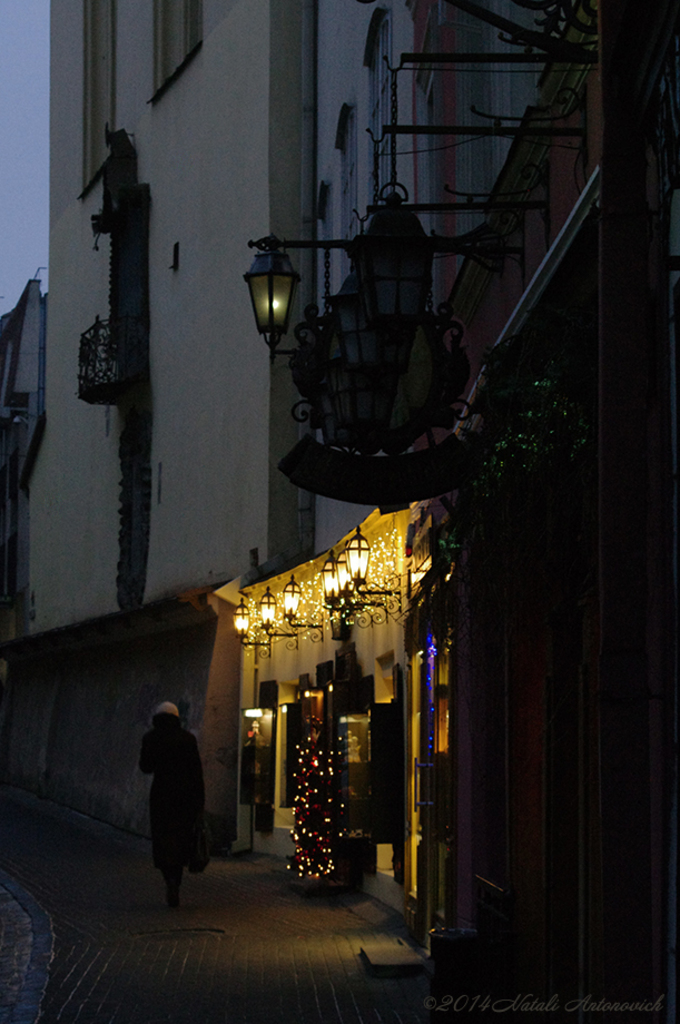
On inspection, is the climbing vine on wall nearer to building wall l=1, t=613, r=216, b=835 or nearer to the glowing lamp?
the glowing lamp

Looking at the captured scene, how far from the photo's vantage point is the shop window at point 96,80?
107 feet

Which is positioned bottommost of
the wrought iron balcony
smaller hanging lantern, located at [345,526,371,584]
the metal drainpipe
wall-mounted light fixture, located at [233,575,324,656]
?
wall-mounted light fixture, located at [233,575,324,656]

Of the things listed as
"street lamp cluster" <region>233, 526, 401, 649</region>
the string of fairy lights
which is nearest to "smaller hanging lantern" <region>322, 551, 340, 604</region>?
"street lamp cluster" <region>233, 526, 401, 649</region>

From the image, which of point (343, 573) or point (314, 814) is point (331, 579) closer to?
point (343, 573)

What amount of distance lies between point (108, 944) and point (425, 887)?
2.31m

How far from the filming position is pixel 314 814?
15328 mm

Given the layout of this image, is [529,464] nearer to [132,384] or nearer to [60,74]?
[132,384]

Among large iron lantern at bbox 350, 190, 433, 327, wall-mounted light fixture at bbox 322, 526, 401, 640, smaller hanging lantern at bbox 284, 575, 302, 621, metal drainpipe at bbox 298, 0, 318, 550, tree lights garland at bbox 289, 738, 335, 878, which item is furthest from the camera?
metal drainpipe at bbox 298, 0, 318, 550

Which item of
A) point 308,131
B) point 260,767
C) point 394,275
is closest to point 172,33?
point 308,131

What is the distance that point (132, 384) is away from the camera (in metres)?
28.3

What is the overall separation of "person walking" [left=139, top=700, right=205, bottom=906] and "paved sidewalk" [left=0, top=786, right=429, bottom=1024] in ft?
1.43

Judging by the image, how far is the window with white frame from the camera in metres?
26.7

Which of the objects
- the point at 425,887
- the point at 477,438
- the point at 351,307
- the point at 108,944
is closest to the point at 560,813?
the point at 477,438

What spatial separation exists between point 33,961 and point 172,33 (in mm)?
20784
